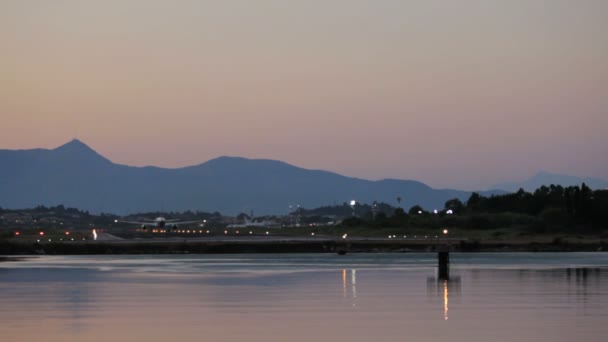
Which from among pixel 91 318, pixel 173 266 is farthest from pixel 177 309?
pixel 173 266

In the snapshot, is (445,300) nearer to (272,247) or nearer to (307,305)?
(307,305)

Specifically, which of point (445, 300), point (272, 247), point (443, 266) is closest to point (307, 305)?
point (445, 300)

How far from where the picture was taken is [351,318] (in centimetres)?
4503

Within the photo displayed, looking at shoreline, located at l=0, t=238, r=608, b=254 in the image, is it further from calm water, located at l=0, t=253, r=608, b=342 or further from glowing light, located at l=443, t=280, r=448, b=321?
glowing light, located at l=443, t=280, r=448, b=321

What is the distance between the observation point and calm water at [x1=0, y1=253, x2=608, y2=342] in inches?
1586

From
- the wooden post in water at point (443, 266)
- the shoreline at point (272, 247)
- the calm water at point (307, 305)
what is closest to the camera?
the calm water at point (307, 305)

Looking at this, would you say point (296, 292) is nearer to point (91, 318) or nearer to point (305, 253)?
point (91, 318)

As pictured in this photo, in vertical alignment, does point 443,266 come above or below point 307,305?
above

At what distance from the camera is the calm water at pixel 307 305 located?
1586 inches

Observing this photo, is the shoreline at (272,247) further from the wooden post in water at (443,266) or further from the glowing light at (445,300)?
the glowing light at (445,300)

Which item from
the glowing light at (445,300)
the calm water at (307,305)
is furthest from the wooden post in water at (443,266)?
the glowing light at (445,300)

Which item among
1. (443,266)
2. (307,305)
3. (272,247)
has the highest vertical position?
(272,247)

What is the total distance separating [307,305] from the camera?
51.0m

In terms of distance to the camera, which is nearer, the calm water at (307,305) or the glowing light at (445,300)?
the calm water at (307,305)
